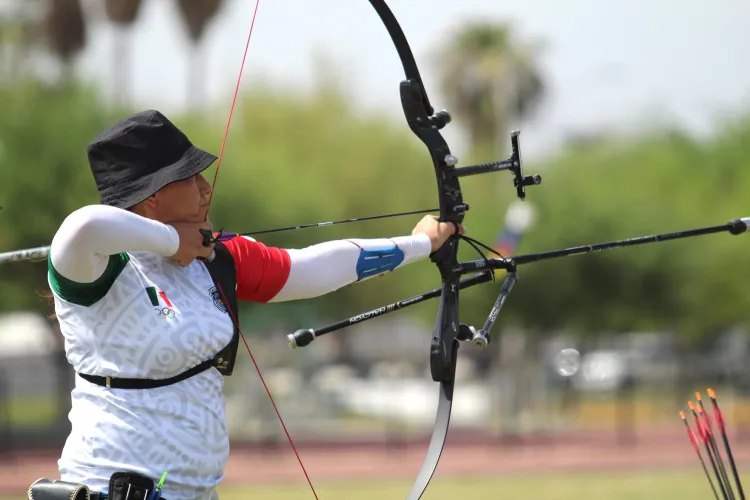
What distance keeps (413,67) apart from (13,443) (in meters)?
16.3

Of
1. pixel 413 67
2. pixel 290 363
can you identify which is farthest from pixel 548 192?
pixel 413 67

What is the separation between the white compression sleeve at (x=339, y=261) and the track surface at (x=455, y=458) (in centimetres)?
1137

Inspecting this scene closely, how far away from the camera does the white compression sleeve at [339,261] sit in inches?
136

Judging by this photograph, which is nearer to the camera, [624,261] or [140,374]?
[140,374]

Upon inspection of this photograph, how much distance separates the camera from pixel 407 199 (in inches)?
1213

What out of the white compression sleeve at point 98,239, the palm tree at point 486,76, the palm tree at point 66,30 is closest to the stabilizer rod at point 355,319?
the white compression sleeve at point 98,239

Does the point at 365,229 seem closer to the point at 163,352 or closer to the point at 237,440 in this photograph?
the point at 237,440

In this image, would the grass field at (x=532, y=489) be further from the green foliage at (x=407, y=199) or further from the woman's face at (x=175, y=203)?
the woman's face at (x=175, y=203)

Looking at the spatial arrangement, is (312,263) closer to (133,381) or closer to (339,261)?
(339,261)

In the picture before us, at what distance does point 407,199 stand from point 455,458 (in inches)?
519

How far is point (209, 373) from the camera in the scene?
306 centimetres

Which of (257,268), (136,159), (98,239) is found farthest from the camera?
(257,268)

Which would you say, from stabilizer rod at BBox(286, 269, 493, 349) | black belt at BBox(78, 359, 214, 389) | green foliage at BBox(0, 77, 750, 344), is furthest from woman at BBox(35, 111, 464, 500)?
green foliage at BBox(0, 77, 750, 344)

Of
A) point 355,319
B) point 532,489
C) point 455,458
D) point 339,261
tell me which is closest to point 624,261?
point 455,458
